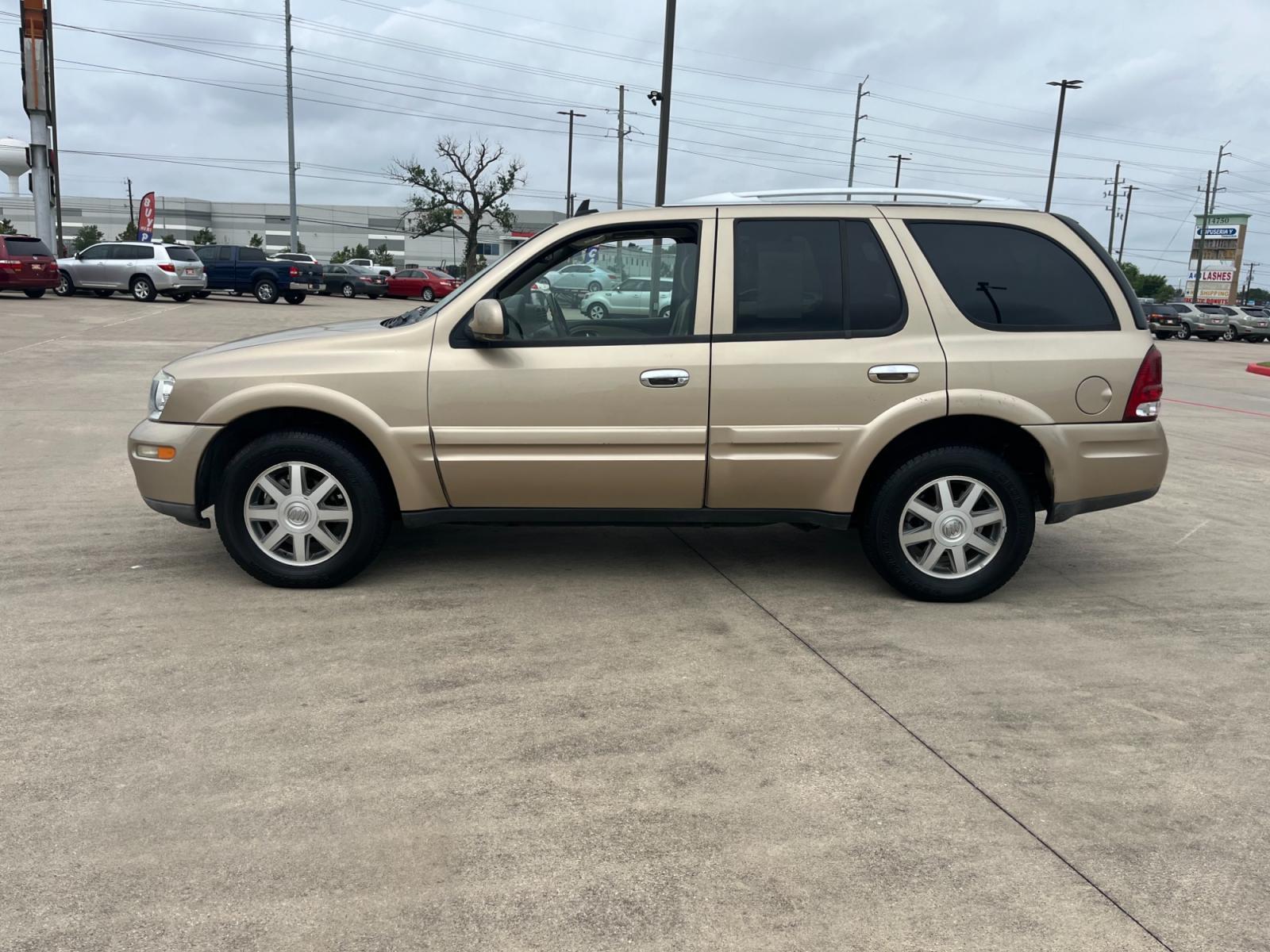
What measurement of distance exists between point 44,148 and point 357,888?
34.5m

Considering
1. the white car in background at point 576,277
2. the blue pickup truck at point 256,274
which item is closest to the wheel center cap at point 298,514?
the white car in background at point 576,277

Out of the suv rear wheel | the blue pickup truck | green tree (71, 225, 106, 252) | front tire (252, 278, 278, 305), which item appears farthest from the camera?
green tree (71, 225, 106, 252)

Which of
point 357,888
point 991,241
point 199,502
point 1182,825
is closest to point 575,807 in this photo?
point 357,888

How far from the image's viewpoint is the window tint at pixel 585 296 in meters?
4.80

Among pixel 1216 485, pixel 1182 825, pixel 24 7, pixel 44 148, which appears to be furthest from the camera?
pixel 44 148

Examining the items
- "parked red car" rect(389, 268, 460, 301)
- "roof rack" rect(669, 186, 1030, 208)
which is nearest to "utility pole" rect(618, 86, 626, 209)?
"parked red car" rect(389, 268, 460, 301)

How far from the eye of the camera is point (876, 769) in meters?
3.30

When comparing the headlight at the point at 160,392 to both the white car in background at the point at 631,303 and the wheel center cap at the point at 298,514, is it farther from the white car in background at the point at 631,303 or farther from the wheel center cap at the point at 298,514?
the white car in background at the point at 631,303

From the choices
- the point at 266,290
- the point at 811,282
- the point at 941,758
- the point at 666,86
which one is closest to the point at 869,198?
the point at 811,282

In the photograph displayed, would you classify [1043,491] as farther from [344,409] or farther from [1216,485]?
[1216,485]

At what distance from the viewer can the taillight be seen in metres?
4.83

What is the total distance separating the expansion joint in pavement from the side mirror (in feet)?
5.58

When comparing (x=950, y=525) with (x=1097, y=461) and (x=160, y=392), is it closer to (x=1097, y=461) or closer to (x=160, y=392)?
(x=1097, y=461)

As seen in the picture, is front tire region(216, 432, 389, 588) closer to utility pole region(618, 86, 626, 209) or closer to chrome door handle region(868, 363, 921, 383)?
chrome door handle region(868, 363, 921, 383)
